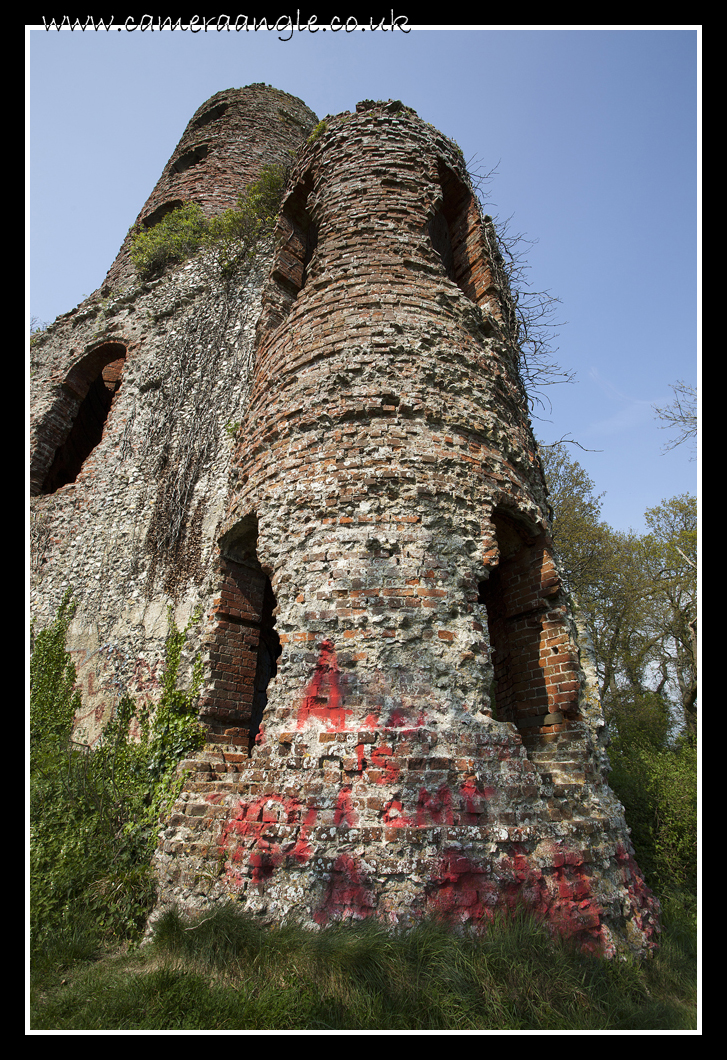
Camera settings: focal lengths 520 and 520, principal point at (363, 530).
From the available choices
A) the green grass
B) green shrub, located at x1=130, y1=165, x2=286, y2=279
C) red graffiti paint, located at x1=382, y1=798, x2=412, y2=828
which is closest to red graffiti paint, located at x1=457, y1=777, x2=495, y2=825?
red graffiti paint, located at x1=382, y1=798, x2=412, y2=828

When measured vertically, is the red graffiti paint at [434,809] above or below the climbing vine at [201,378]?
below

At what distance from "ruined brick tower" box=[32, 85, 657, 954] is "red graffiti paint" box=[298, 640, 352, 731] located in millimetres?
18

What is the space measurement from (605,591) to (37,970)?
16912 millimetres

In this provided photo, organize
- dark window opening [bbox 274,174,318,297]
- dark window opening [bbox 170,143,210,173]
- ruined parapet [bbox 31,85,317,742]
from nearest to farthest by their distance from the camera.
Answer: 1. ruined parapet [bbox 31,85,317,742]
2. dark window opening [bbox 274,174,318,297]
3. dark window opening [bbox 170,143,210,173]

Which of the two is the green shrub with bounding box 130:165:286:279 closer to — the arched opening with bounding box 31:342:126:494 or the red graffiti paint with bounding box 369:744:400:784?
the arched opening with bounding box 31:342:126:494

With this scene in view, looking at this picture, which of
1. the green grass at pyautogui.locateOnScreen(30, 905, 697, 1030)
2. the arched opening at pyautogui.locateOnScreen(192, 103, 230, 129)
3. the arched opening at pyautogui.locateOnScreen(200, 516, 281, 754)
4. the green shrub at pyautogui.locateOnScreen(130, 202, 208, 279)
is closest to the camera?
the green grass at pyautogui.locateOnScreen(30, 905, 697, 1030)

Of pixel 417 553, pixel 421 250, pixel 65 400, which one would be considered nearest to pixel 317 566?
pixel 417 553

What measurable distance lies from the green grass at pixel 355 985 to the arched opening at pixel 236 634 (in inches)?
68.2

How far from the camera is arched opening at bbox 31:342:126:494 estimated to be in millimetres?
8750

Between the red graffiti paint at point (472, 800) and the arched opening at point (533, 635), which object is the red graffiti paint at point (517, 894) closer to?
the red graffiti paint at point (472, 800)

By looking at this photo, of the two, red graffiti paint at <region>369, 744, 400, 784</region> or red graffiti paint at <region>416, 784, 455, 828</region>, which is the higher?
red graffiti paint at <region>369, 744, 400, 784</region>

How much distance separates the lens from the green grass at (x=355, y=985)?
2236mm

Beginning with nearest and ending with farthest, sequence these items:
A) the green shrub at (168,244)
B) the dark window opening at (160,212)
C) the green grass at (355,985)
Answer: the green grass at (355,985) → the green shrub at (168,244) → the dark window opening at (160,212)

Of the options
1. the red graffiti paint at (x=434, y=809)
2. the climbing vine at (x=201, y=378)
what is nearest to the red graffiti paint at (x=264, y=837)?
the red graffiti paint at (x=434, y=809)
